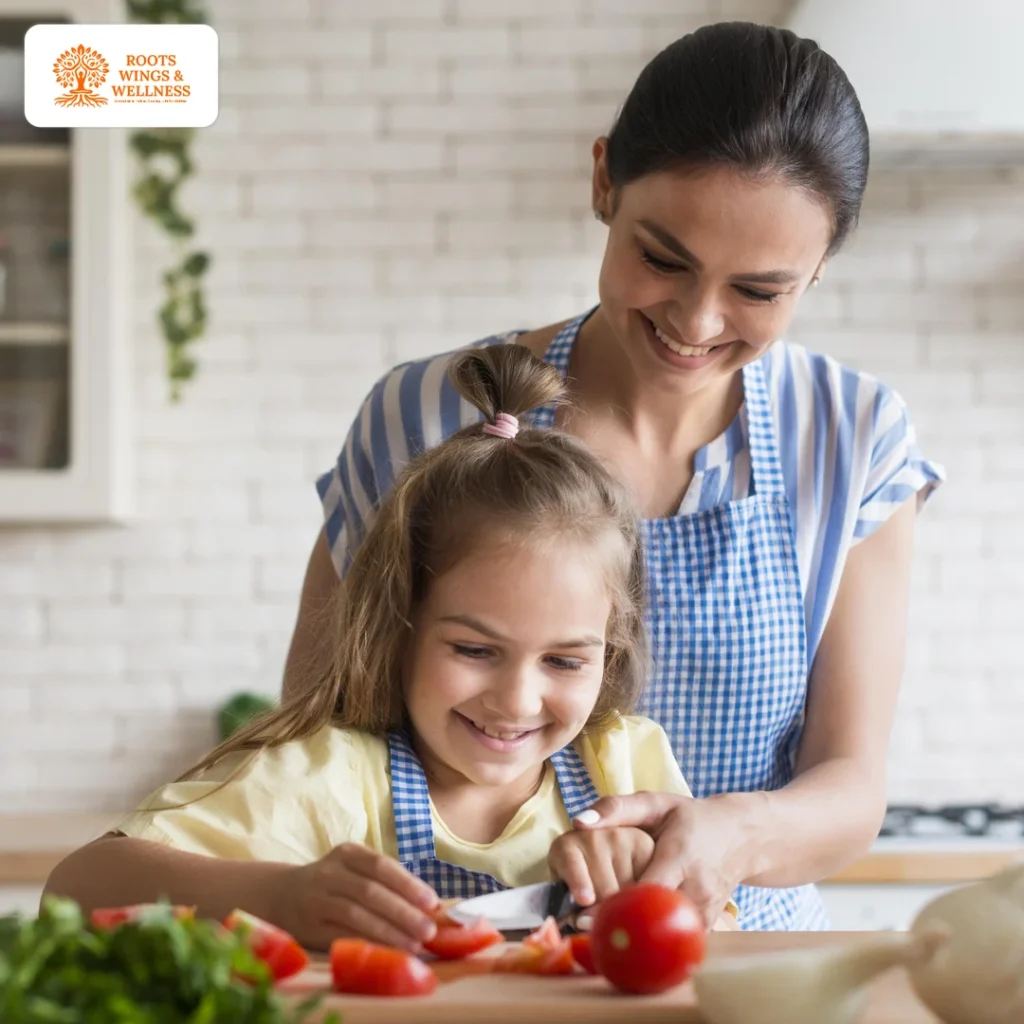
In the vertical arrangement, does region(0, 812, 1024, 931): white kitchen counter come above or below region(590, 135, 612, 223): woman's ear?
below

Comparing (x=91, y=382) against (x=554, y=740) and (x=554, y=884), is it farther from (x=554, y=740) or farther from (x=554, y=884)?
(x=554, y=884)

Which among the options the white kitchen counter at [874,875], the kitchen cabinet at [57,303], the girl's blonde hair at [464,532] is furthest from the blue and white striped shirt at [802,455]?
the kitchen cabinet at [57,303]

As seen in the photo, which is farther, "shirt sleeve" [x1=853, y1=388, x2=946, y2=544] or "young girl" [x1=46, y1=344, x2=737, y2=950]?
"shirt sleeve" [x1=853, y1=388, x2=946, y2=544]

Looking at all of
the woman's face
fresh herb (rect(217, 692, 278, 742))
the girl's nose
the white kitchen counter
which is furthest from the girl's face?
fresh herb (rect(217, 692, 278, 742))

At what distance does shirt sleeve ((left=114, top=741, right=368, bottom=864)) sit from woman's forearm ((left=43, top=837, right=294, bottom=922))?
0.09 ft

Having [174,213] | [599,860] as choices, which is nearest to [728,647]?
[599,860]

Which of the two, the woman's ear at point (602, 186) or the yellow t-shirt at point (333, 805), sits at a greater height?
the woman's ear at point (602, 186)

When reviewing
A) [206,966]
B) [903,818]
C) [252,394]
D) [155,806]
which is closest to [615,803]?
[155,806]

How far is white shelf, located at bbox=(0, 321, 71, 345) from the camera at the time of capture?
8.97ft

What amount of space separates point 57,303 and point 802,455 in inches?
70.4

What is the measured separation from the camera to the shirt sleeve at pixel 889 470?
1.50 meters

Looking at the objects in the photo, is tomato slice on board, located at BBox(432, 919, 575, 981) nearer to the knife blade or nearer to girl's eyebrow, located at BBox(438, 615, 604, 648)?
the knife blade

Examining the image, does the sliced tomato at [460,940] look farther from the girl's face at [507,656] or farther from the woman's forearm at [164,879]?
the girl's face at [507,656]

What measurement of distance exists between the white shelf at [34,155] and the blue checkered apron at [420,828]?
187 cm
